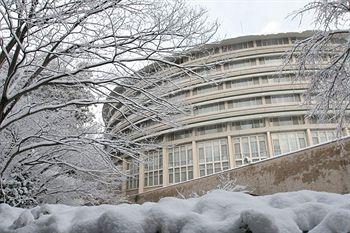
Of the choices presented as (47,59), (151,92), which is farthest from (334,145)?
(47,59)

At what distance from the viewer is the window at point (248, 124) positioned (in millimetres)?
37844

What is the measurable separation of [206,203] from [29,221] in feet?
5.37

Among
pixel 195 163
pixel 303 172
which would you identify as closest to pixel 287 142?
pixel 195 163

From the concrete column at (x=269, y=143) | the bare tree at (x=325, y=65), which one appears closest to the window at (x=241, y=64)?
the concrete column at (x=269, y=143)

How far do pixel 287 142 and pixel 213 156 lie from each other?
349 inches

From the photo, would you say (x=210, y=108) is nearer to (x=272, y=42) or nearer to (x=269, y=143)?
(x=269, y=143)

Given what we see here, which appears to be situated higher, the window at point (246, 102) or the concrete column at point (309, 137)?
the window at point (246, 102)

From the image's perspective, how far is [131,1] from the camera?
642cm

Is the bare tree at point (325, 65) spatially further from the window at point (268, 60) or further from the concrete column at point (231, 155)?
the window at point (268, 60)

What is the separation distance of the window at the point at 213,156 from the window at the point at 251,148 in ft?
4.37

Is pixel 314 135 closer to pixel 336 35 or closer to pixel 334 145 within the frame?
pixel 334 145

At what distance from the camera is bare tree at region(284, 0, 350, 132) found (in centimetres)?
782

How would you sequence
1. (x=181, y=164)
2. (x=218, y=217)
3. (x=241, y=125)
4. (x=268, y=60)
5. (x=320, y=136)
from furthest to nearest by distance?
(x=268, y=60) → (x=181, y=164) → (x=241, y=125) → (x=320, y=136) → (x=218, y=217)

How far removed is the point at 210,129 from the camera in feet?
129
